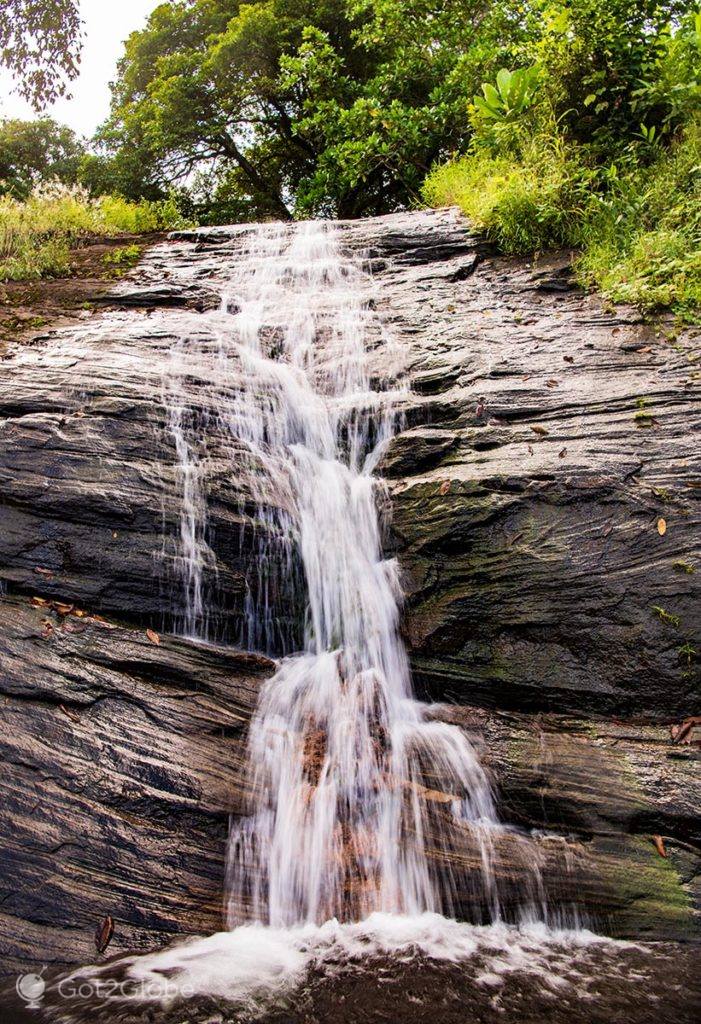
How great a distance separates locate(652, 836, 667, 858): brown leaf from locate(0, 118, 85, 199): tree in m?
17.6

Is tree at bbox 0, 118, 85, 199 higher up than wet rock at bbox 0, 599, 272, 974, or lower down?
higher up

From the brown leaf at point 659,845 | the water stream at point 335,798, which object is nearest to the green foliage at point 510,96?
the water stream at point 335,798

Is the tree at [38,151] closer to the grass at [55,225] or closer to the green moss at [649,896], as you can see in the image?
the grass at [55,225]

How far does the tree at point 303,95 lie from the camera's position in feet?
42.8

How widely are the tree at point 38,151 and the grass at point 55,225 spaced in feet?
15.7

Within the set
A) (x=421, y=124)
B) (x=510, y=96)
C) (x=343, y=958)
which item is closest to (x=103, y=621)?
(x=343, y=958)

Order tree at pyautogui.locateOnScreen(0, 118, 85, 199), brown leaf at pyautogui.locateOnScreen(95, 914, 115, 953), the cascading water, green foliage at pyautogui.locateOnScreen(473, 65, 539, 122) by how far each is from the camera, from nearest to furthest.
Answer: brown leaf at pyautogui.locateOnScreen(95, 914, 115, 953), the cascading water, green foliage at pyautogui.locateOnScreen(473, 65, 539, 122), tree at pyautogui.locateOnScreen(0, 118, 85, 199)

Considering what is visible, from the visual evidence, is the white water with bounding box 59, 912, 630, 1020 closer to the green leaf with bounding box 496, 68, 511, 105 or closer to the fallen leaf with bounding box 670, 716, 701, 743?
the fallen leaf with bounding box 670, 716, 701, 743

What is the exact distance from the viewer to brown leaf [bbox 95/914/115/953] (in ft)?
10.6

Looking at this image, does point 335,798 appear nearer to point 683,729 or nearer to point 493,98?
point 683,729

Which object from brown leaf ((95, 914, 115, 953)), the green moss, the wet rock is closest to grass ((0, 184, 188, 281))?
the wet rock

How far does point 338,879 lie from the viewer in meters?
3.64

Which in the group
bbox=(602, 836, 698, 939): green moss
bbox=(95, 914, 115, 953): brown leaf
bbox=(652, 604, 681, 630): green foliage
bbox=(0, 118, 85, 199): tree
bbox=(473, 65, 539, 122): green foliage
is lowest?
bbox=(602, 836, 698, 939): green moss

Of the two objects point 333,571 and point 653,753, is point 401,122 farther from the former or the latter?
point 653,753
